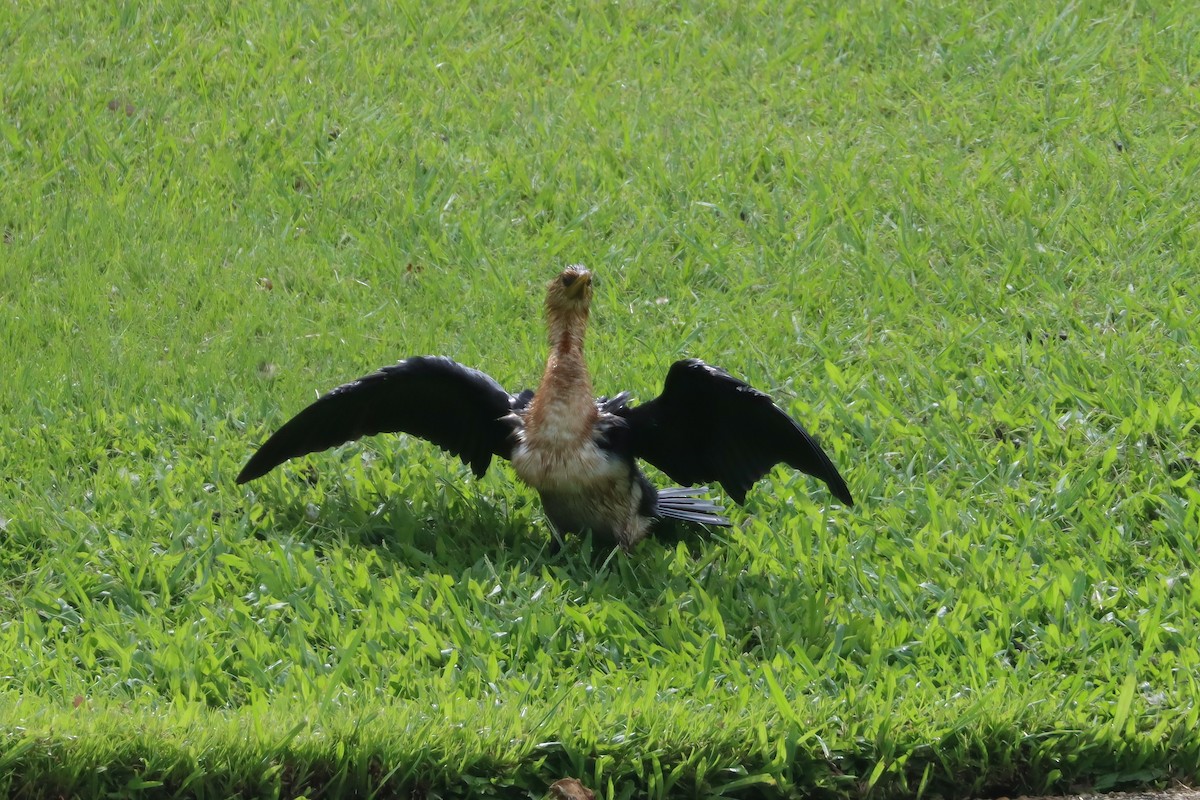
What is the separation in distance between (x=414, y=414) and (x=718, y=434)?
1084 mm

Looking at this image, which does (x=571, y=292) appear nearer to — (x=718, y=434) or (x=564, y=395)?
(x=564, y=395)

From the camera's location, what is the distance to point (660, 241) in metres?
7.04

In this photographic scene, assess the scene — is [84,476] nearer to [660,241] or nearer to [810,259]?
[660,241]

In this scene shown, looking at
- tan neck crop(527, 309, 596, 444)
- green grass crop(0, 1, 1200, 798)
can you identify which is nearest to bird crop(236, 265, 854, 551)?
tan neck crop(527, 309, 596, 444)

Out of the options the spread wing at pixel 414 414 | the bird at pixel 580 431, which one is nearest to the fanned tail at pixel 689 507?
the bird at pixel 580 431

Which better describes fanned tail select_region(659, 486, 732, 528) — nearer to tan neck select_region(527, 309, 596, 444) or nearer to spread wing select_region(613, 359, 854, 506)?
spread wing select_region(613, 359, 854, 506)

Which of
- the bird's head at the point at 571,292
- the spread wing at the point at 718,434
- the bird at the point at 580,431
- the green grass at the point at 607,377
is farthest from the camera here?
the bird's head at the point at 571,292

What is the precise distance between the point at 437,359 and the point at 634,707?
1.52m

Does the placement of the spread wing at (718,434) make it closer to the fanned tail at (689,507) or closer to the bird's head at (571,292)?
the fanned tail at (689,507)

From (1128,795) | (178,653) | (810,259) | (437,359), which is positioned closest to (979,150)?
(810,259)

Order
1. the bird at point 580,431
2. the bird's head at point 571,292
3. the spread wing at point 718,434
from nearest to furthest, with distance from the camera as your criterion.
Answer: the spread wing at point 718,434 < the bird at point 580,431 < the bird's head at point 571,292

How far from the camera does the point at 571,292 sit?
511 centimetres

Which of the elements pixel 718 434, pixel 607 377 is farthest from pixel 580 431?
pixel 607 377

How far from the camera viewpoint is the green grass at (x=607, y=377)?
4.18m
